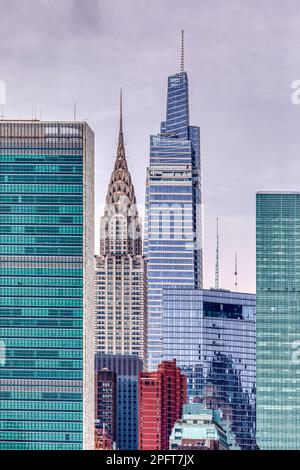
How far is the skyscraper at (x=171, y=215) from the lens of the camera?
1608 inches

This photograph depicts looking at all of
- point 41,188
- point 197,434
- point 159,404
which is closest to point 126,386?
point 159,404

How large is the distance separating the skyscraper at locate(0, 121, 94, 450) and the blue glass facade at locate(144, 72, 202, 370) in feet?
43.7

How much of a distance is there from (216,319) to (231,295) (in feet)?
8.24

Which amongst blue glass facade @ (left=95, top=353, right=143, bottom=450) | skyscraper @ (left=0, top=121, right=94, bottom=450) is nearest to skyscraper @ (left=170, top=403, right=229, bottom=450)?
skyscraper @ (left=0, top=121, right=94, bottom=450)

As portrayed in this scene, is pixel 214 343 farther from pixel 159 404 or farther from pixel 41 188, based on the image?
pixel 41 188

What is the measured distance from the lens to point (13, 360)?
26.8 metres

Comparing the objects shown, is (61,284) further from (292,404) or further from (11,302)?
(292,404)

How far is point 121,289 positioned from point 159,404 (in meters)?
9.34

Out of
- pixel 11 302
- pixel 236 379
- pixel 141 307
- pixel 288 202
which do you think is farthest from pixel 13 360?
pixel 141 307

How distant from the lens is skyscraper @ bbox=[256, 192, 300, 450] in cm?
3222

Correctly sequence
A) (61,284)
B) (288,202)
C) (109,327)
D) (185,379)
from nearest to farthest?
(61,284) → (288,202) → (185,379) → (109,327)

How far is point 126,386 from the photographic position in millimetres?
35531

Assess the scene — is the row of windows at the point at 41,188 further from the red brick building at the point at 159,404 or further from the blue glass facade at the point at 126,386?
the blue glass facade at the point at 126,386

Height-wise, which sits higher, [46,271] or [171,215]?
[171,215]
